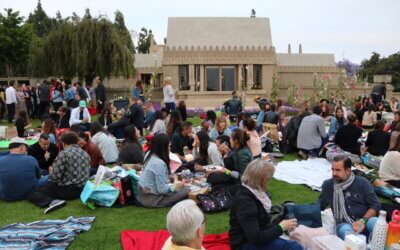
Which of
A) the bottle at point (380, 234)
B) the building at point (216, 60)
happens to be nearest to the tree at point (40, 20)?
the building at point (216, 60)

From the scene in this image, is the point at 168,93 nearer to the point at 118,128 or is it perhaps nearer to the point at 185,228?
the point at 118,128

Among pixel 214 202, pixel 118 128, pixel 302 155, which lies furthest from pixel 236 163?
pixel 118 128

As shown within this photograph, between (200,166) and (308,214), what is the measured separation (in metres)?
2.89

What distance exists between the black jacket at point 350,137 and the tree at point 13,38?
27277mm

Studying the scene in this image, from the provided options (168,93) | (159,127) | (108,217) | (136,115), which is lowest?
(108,217)

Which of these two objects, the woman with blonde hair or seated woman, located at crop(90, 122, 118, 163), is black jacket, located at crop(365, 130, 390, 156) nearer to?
seated woman, located at crop(90, 122, 118, 163)

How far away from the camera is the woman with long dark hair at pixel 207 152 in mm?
7172

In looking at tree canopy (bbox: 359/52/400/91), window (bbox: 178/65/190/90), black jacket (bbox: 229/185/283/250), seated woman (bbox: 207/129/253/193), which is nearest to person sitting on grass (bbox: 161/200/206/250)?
black jacket (bbox: 229/185/283/250)

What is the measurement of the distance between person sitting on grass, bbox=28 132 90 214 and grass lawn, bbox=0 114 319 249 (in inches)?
5.4

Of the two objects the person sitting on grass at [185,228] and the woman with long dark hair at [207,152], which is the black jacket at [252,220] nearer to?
the person sitting on grass at [185,228]

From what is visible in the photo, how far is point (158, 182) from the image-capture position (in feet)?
19.5

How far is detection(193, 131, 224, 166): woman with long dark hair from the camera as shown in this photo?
7.17m

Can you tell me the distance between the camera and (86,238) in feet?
16.7

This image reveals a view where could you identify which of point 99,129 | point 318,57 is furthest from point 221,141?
point 318,57
